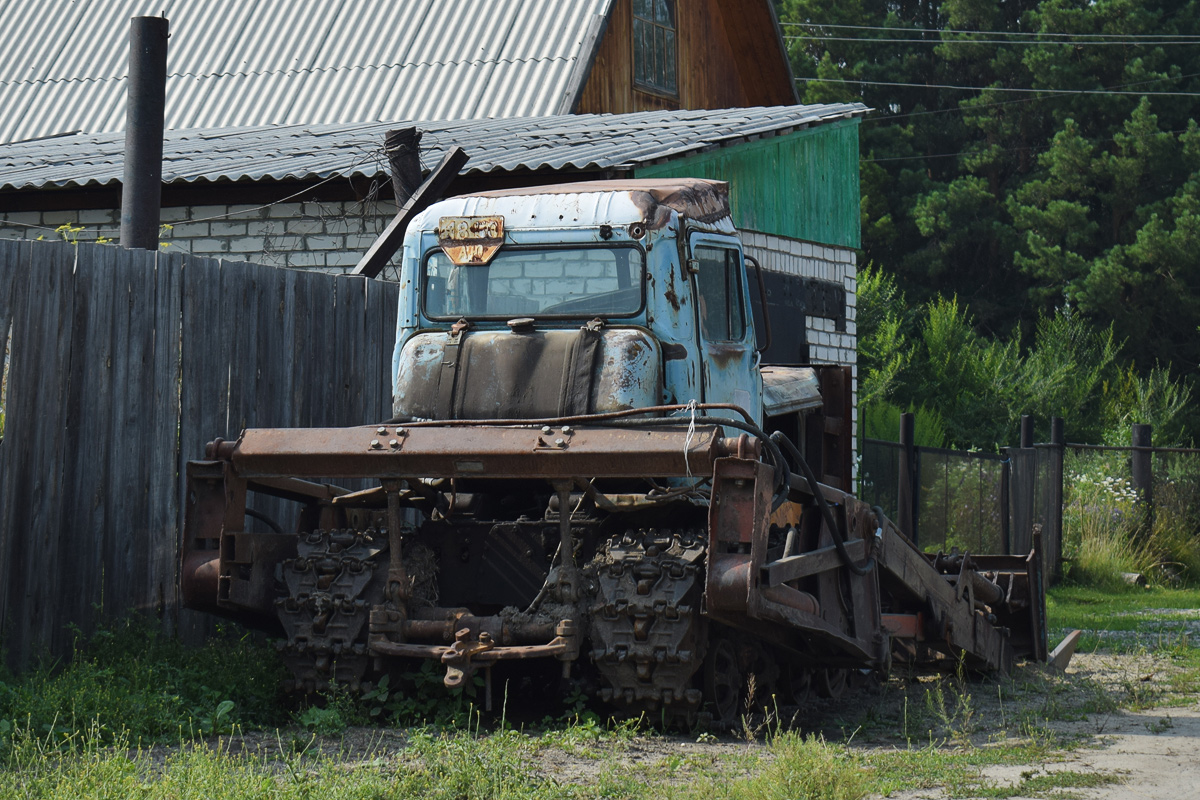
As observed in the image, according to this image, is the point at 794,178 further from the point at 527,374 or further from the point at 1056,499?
the point at 527,374

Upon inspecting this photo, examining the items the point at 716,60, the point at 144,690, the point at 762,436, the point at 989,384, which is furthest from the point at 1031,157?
the point at 144,690

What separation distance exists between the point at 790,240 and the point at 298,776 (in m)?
11.2

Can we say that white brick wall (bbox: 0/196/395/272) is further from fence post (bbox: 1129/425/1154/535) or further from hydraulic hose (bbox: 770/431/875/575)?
fence post (bbox: 1129/425/1154/535)

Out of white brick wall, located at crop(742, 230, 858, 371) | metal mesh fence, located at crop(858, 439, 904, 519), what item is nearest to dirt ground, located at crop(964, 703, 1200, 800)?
white brick wall, located at crop(742, 230, 858, 371)

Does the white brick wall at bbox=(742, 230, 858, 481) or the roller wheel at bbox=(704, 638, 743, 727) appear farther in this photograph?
the white brick wall at bbox=(742, 230, 858, 481)

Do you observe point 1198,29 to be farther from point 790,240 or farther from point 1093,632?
point 1093,632

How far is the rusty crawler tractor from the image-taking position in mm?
6746

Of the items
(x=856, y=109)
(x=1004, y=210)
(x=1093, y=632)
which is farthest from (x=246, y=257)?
(x=1004, y=210)

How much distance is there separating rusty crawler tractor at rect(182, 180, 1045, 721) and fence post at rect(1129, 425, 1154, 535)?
10.5m

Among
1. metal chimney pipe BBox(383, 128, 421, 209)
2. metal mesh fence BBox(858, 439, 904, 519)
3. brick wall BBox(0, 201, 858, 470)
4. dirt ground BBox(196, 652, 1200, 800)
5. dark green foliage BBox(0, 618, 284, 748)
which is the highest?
metal chimney pipe BBox(383, 128, 421, 209)

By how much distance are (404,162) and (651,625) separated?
620 cm

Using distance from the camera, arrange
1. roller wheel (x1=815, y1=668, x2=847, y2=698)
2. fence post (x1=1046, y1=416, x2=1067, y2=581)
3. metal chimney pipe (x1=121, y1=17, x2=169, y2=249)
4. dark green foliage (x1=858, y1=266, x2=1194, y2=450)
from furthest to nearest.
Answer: dark green foliage (x1=858, y1=266, x2=1194, y2=450)
fence post (x1=1046, y1=416, x2=1067, y2=581)
metal chimney pipe (x1=121, y1=17, x2=169, y2=249)
roller wheel (x1=815, y1=668, x2=847, y2=698)

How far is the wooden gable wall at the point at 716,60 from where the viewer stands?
19.3 m

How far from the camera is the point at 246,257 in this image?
13781 millimetres
